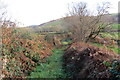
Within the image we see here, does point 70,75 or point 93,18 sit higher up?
point 93,18

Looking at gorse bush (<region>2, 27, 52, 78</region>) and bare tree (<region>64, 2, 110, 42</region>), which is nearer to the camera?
gorse bush (<region>2, 27, 52, 78</region>)

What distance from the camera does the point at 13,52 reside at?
32.7 feet

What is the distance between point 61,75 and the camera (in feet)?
27.9

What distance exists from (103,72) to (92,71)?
0.77m

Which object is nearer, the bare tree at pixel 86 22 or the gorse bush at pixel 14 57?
the gorse bush at pixel 14 57

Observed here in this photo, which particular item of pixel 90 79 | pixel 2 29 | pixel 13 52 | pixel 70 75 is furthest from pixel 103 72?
pixel 2 29

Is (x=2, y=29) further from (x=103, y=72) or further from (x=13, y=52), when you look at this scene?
(x=103, y=72)

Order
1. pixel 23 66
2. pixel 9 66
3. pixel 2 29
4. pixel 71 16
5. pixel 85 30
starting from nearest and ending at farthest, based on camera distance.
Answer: pixel 9 66, pixel 23 66, pixel 2 29, pixel 85 30, pixel 71 16

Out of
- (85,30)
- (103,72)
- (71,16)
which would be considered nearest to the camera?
(103,72)

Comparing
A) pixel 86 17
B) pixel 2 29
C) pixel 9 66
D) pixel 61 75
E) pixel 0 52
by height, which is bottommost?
pixel 61 75

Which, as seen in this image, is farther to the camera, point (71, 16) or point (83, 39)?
point (71, 16)

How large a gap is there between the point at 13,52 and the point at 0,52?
5.26 ft

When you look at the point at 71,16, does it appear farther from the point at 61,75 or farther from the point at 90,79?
the point at 90,79

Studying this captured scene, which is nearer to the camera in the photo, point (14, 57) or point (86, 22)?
point (14, 57)
